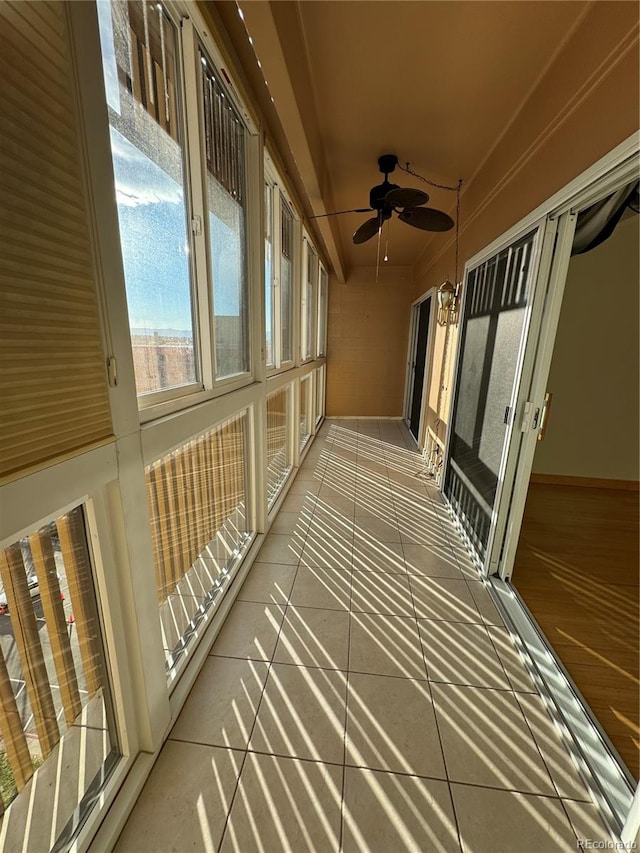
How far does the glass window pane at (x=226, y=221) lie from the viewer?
5.02 feet

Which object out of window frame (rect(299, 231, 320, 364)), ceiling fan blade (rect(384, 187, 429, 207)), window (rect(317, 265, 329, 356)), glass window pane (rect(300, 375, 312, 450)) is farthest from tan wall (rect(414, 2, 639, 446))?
window (rect(317, 265, 329, 356))

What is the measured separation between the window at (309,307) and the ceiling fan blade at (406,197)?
191cm

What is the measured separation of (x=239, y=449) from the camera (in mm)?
2172

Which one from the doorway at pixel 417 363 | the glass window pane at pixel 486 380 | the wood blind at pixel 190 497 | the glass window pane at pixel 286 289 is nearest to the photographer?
the wood blind at pixel 190 497

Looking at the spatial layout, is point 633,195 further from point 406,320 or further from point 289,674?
point 406,320

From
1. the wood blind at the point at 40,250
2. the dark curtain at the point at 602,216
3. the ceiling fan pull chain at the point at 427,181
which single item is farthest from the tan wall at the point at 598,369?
the wood blind at the point at 40,250

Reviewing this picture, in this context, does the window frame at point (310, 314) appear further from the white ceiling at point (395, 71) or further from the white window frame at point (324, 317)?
the white ceiling at point (395, 71)

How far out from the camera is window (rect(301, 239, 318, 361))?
4.07 metres

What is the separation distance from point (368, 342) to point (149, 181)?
523 centimetres

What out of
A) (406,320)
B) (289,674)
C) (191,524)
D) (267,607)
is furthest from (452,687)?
(406,320)

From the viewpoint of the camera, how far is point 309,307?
4.36 meters

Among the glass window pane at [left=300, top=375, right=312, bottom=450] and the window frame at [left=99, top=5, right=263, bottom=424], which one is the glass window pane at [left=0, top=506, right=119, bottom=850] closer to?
the window frame at [left=99, top=5, right=263, bottom=424]

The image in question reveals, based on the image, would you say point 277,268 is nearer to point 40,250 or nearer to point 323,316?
point 40,250

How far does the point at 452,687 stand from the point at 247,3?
2714mm
